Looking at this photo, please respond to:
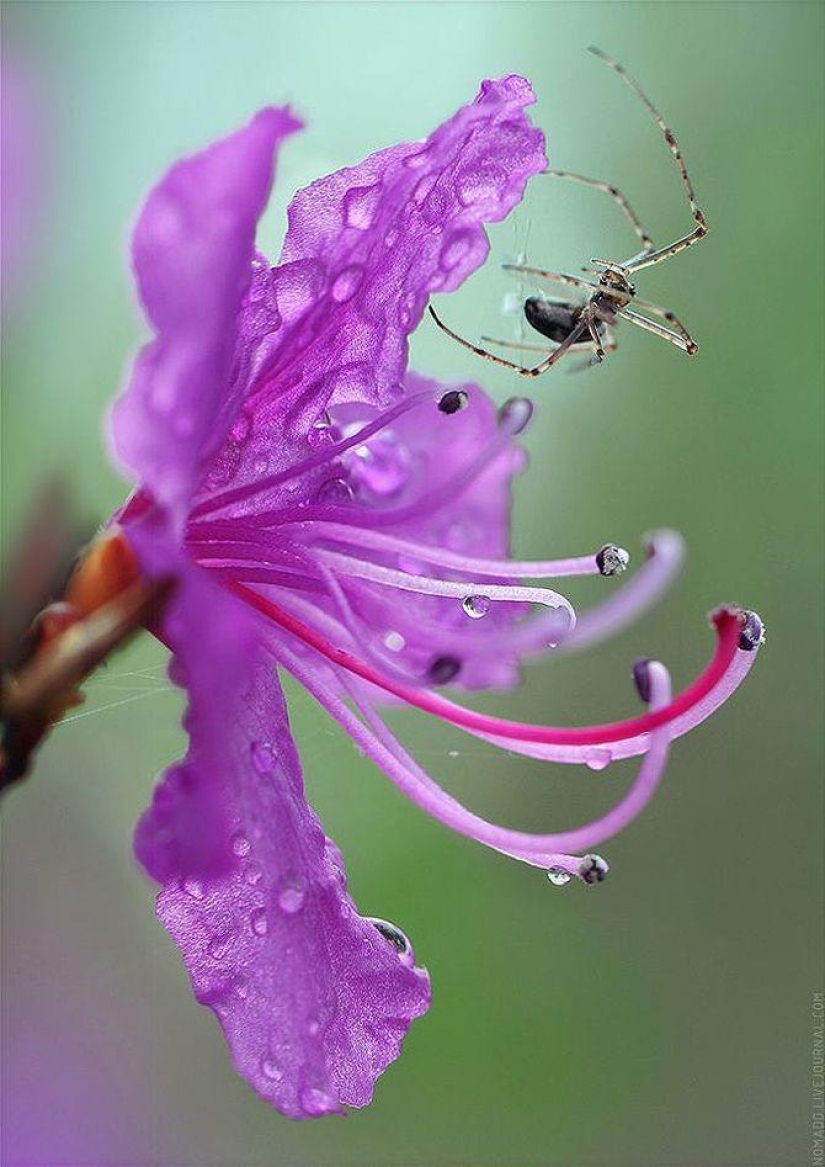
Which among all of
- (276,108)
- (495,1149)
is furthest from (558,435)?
(276,108)

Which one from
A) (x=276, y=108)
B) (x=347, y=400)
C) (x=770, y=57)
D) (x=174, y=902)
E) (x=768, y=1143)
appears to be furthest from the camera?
(x=770, y=57)

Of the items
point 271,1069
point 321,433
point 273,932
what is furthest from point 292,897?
point 321,433

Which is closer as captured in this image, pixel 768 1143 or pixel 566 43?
pixel 768 1143

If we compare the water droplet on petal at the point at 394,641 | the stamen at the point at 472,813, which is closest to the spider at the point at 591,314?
the water droplet on petal at the point at 394,641

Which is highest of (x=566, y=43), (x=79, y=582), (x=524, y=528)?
(x=566, y=43)

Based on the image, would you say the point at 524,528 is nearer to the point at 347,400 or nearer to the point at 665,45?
the point at 665,45

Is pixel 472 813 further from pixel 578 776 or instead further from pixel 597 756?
pixel 578 776
